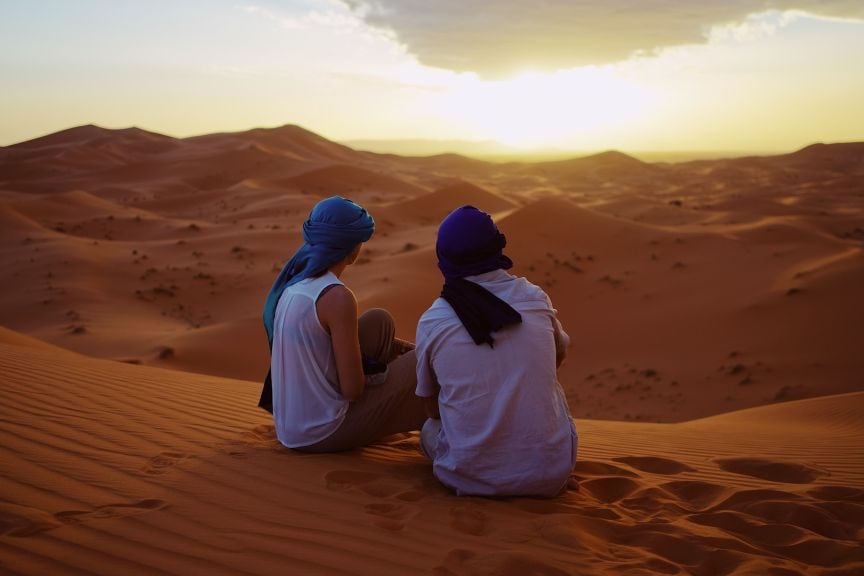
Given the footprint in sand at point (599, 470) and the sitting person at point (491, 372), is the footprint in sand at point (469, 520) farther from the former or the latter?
the footprint in sand at point (599, 470)

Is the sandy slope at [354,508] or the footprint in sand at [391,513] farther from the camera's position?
the footprint in sand at [391,513]

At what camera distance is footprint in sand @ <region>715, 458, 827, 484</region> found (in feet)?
14.9

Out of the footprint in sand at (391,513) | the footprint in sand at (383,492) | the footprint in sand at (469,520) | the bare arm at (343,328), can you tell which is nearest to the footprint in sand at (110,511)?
the footprint in sand at (383,492)

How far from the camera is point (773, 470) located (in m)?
4.67

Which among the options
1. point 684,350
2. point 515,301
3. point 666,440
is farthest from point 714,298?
point 515,301

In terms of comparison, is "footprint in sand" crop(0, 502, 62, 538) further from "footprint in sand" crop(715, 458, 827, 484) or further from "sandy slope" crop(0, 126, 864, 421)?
"sandy slope" crop(0, 126, 864, 421)

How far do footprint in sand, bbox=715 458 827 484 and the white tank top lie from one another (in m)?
2.60

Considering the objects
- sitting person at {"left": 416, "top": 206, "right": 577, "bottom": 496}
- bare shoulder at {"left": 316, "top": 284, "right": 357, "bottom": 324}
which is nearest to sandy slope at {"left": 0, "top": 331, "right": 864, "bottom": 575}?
sitting person at {"left": 416, "top": 206, "right": 577, "bottom": 496}

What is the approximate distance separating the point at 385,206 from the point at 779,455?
25193 millimetres

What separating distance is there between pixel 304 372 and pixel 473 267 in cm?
116

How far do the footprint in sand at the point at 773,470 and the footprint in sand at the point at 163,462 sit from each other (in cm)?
336

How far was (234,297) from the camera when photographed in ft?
55.0

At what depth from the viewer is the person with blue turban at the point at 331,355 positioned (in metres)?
3.91

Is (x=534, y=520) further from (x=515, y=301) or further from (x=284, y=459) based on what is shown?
(x=284, y=459)
